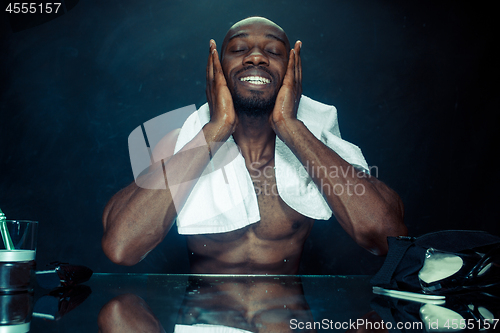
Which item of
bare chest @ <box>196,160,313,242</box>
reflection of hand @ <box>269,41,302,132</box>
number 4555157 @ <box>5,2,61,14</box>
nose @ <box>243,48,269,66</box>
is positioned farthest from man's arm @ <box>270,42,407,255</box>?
number 4555157 @ <box>5,2,61,14</box>

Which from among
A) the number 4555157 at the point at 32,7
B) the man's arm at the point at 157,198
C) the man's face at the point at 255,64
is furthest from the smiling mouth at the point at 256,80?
the number 4555157 at the point at 32,7

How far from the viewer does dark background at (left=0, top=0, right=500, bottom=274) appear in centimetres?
154

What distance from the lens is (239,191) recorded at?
118 centimetres

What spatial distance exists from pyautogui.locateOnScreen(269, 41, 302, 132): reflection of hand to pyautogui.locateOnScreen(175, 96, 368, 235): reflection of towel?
0.38 feet

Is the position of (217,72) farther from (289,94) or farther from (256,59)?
(289,94)

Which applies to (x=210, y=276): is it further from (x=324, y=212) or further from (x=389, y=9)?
(x=389, y=9)

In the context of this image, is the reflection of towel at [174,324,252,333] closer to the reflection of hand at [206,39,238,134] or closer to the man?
the man

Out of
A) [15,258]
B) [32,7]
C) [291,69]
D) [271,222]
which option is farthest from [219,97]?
[32,7]

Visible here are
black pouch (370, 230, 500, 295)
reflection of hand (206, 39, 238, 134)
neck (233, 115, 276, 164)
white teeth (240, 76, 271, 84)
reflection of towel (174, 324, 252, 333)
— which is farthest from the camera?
neck (233, 115, 276, 164)

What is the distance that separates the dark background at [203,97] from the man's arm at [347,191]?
23.0 inches

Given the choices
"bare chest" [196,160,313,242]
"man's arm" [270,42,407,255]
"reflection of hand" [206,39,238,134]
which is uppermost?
"reflection of hand" [206,39,238,134]

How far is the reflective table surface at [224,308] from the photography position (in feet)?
1.53

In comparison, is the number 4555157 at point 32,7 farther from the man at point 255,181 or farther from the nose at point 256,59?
the nose at point 256,59

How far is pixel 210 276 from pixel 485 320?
526mm
